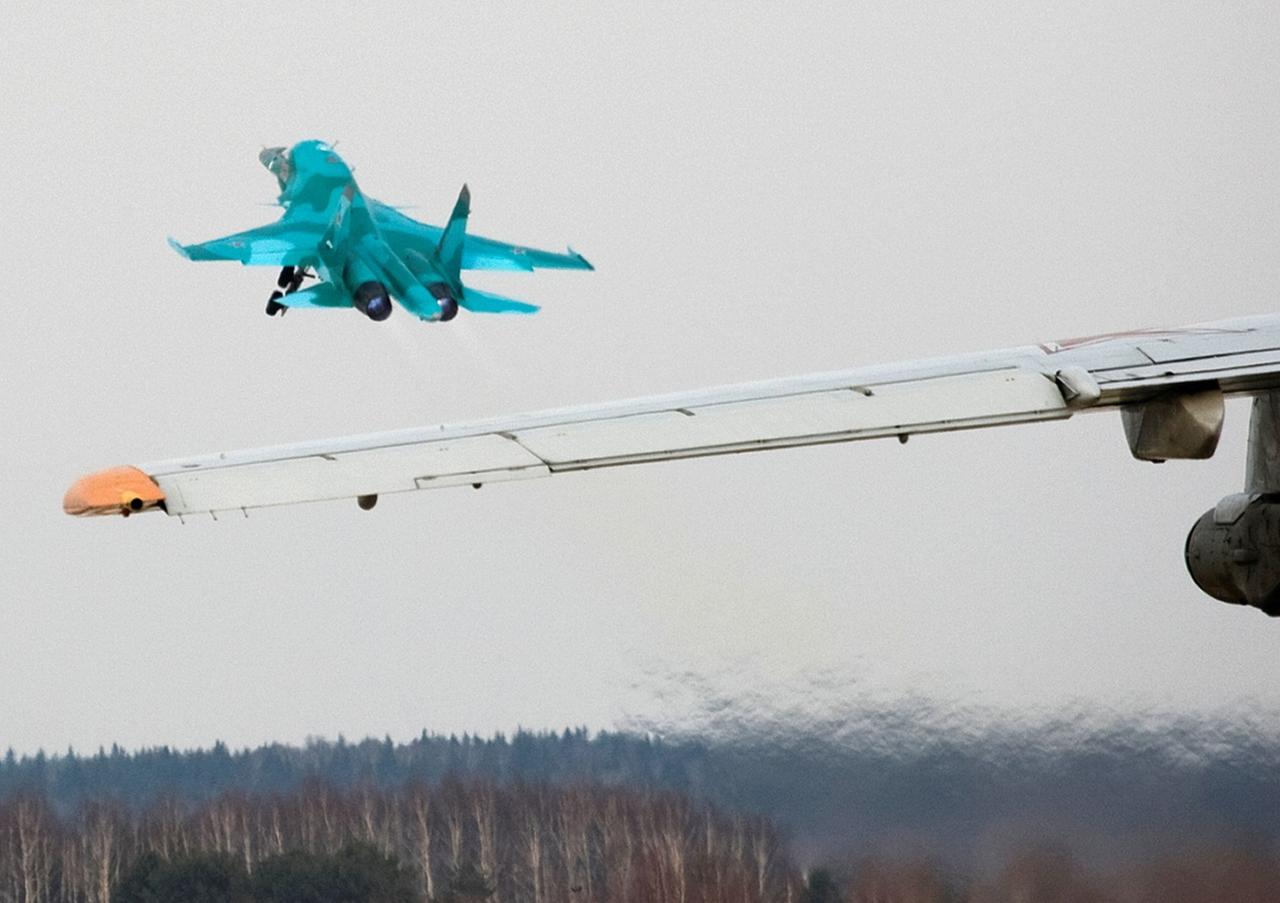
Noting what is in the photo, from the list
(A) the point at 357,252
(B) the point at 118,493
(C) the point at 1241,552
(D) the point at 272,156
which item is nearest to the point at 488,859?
(C) the point at 1241,552

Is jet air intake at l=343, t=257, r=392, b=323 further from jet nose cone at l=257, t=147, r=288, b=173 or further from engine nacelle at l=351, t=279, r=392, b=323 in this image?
jet nose cone at l=257, t=147, r=288, b=173

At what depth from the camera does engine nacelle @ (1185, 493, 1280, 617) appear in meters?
19.1

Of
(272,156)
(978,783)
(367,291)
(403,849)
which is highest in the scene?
(272,156)

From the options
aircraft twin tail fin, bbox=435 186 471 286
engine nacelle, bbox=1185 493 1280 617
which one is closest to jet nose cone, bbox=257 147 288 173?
aircraft twin tail fin, bbox=435 186 471 286

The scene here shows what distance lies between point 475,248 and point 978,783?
20.9 m

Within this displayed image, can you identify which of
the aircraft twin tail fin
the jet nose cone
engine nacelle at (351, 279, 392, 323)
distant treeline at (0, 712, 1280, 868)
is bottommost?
distant treeline at (0, 712, 1280, 868)

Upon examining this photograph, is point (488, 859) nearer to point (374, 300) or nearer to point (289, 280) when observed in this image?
point (374, 300)

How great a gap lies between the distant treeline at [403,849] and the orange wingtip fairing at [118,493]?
14.3 m

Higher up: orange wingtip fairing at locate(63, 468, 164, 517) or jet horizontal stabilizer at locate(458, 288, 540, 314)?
jet horizontal stabilizer at locate(458, 288, 540, 314)

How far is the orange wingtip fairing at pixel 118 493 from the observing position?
49.6 feet

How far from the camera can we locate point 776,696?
1157 inches

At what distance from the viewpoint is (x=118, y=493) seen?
15172 mm

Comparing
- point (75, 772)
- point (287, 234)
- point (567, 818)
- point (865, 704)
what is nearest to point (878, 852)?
point (865, 704)

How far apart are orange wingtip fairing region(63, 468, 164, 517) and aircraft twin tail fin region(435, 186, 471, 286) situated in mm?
27652
